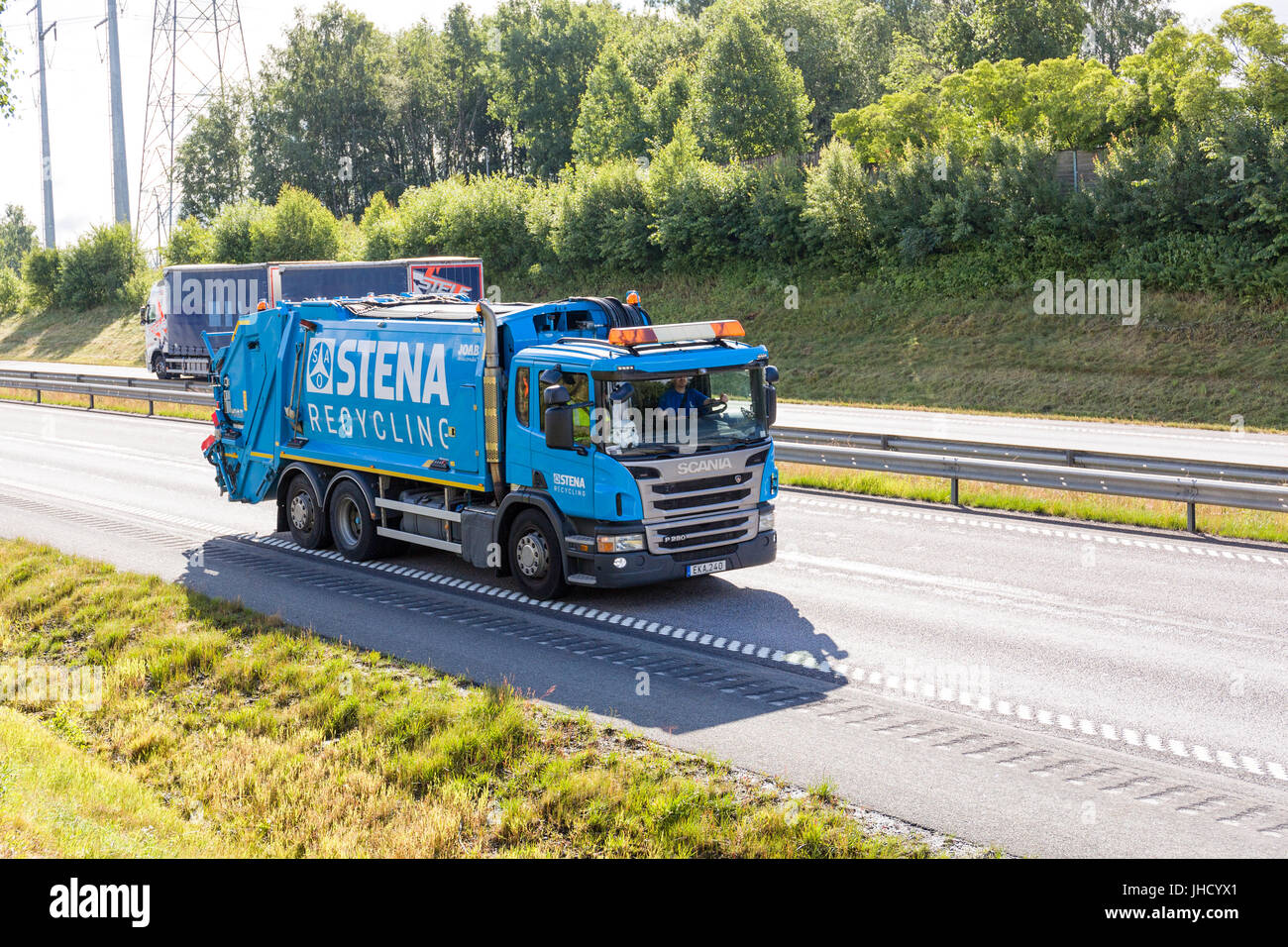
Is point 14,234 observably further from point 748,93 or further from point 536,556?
point 536,556

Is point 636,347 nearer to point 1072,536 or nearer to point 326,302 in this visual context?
point 326,302

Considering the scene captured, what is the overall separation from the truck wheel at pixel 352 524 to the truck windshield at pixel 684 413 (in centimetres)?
399

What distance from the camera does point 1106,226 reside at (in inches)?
1384

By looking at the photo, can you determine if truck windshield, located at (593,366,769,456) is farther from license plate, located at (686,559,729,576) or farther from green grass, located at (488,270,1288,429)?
green grass, located at (488,270,1288,429)

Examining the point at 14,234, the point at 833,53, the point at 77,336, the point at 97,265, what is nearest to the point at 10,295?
the point at 97,265

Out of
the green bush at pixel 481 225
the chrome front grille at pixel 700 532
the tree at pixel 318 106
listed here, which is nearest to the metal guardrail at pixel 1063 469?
the chrome front grille at pixel 700 532

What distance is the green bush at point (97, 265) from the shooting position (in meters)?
71.4

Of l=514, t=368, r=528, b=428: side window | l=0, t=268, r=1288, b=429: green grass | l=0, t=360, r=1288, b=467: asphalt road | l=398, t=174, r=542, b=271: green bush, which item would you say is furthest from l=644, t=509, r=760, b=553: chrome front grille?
l=398, t=174, r=542, b=271: green bush

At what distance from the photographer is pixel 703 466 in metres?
11.6

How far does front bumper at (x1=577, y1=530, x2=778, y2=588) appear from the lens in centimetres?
1133

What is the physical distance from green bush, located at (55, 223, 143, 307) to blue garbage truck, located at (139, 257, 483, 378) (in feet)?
99.0

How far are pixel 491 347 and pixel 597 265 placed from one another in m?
38.4
